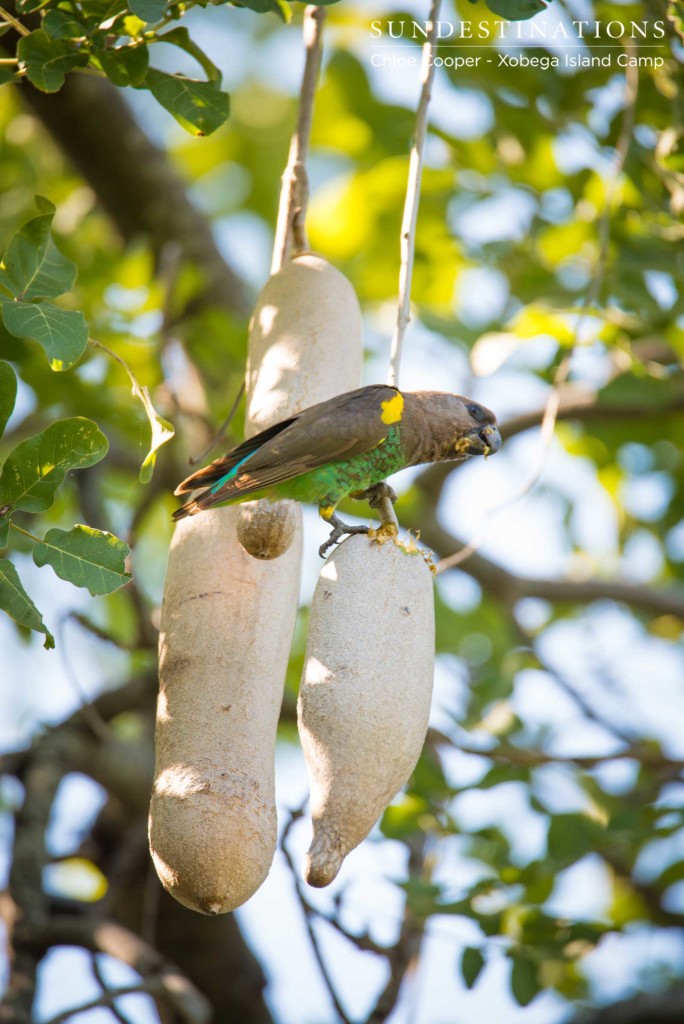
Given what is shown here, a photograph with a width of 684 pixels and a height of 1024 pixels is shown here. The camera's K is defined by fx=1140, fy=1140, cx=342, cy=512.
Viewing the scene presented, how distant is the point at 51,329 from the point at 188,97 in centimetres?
63

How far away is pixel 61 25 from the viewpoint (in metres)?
1.98

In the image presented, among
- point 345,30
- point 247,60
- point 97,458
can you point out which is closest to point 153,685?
point 97,458

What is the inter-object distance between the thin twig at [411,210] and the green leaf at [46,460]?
0.53 metres

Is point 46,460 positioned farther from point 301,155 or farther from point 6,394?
point 301,155

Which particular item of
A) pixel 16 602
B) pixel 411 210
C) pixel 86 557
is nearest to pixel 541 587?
pixel 411 210

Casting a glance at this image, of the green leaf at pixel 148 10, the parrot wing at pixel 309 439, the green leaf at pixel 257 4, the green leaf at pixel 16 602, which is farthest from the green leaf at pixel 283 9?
the green leaf at pixel 16 602

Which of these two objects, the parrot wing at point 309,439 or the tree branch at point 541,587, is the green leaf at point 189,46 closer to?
the parrot wing at point 309,439

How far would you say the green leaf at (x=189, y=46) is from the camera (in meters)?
2.20

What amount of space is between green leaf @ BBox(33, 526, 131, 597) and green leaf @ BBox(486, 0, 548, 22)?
47.3 inches

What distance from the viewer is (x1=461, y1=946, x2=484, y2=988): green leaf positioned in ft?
9.58

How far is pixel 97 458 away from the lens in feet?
6.00

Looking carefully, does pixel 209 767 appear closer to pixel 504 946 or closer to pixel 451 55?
pixel 504 946

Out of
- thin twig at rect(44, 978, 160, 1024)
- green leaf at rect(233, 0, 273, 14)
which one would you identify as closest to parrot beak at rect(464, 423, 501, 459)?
green leaf at rect(233, 0, 273, 14)

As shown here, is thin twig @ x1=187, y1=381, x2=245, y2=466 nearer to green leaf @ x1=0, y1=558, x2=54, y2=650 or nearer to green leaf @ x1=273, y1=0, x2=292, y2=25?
green leaf @ x1=0, y1=558, x2=54, y2=650
